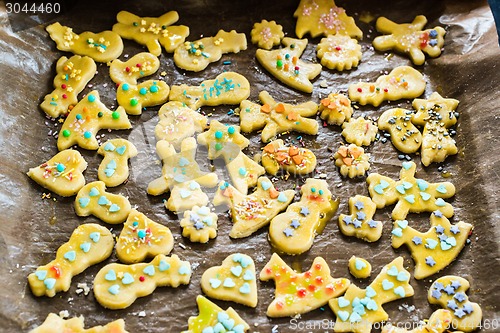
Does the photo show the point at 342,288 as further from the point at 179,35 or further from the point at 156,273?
the point at 179,35

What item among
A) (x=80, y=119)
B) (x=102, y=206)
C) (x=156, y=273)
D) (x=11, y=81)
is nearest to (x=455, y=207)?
(x=156, y=273)

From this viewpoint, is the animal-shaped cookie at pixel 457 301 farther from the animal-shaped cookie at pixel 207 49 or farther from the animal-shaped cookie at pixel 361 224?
the animal-shaped cookie at pixel 207 49

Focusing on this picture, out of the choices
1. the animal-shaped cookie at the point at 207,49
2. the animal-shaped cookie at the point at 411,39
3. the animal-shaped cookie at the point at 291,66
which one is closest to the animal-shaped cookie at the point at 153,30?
the animal-shaped cookie at the point at 207,49

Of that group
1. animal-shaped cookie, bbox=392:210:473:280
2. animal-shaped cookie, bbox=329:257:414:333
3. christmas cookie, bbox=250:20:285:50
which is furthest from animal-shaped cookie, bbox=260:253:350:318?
christmas cookie, bbox=250:20:285:50

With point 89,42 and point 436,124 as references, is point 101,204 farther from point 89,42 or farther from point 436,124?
point 436,124

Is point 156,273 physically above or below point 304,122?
below

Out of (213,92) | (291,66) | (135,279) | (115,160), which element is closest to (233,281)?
(135,279)
